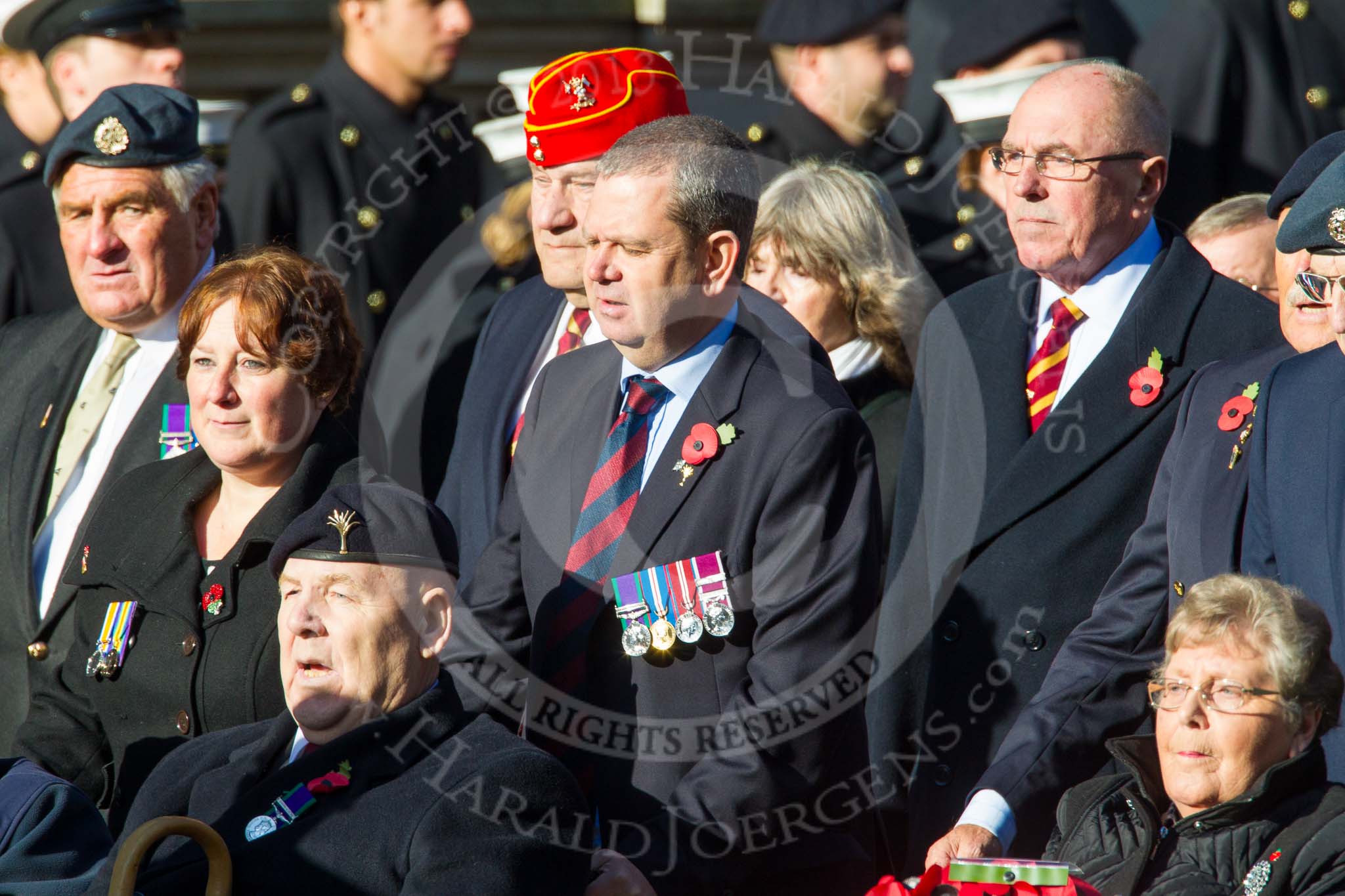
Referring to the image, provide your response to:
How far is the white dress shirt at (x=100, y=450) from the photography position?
473cm

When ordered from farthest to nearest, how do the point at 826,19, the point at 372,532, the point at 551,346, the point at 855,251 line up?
the point at 826,19, the point at 855,251, the point at 551,346, the point at 372,532

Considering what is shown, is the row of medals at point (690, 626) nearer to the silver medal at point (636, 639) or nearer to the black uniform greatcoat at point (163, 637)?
the silver medal at point (636, 639)

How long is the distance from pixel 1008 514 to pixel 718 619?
0.87 metres

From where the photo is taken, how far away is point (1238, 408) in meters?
3.62

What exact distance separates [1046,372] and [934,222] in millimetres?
1724

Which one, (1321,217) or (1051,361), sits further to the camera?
(1051,361)

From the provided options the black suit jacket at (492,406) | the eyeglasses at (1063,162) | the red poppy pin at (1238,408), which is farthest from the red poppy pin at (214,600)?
the red poppy pin at (1238,408)

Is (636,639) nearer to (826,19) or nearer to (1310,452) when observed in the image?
(1310,452)

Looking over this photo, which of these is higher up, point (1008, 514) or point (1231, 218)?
point (1231, 218)

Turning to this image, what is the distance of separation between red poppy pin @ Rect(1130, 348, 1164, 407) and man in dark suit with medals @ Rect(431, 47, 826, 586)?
710 millimetres

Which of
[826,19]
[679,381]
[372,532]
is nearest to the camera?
[372,532]

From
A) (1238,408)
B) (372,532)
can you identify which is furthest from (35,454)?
(1238,408)

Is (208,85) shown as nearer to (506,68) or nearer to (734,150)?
(506,68)

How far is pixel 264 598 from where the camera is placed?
398 centimetres
